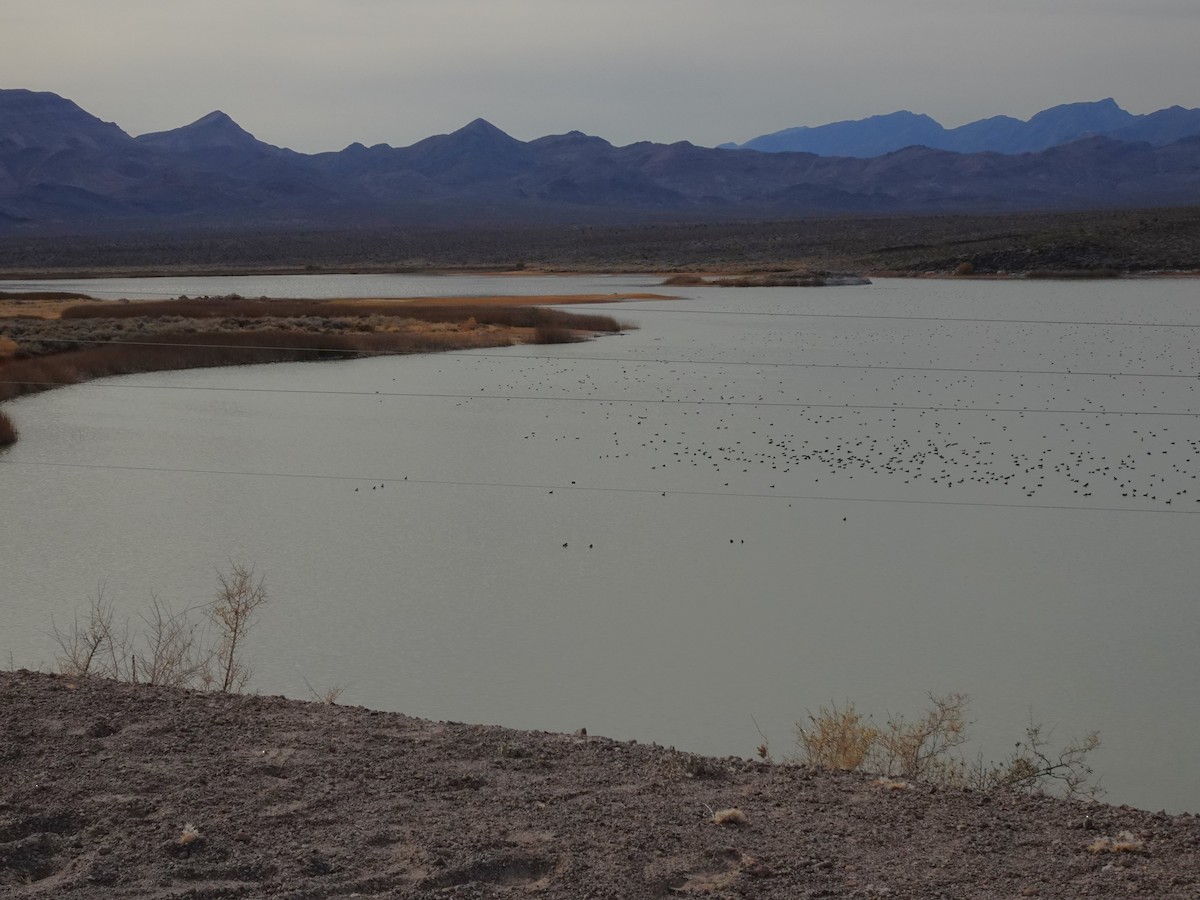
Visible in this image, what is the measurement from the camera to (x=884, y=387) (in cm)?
2912

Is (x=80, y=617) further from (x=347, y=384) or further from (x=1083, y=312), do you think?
(x=1083, y=312)

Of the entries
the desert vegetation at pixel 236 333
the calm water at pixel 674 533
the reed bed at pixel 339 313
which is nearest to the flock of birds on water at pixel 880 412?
the calm water at pixel 674 533

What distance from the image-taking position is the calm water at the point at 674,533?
11555 millimetres

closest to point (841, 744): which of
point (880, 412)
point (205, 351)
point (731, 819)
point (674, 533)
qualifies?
point (731, 819)

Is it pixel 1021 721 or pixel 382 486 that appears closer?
pixel 1021 721

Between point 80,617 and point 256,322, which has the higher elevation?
point 256,322

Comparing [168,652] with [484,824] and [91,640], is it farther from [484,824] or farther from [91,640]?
[484,824]

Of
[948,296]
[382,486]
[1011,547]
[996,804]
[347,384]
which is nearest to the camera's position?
[996,804]

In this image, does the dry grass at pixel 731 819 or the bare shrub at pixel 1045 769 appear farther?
the bare shrub at pixel 1045 769

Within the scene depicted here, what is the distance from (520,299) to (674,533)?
39.3 meters

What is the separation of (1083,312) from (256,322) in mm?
27057

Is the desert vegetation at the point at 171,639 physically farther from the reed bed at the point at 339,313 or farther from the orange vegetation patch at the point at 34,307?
the orange vegetation patch at the point at 34,307

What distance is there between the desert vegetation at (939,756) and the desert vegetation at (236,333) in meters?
25.1

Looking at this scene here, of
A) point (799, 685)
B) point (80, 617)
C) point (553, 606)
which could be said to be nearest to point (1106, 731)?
point (799, 685)
